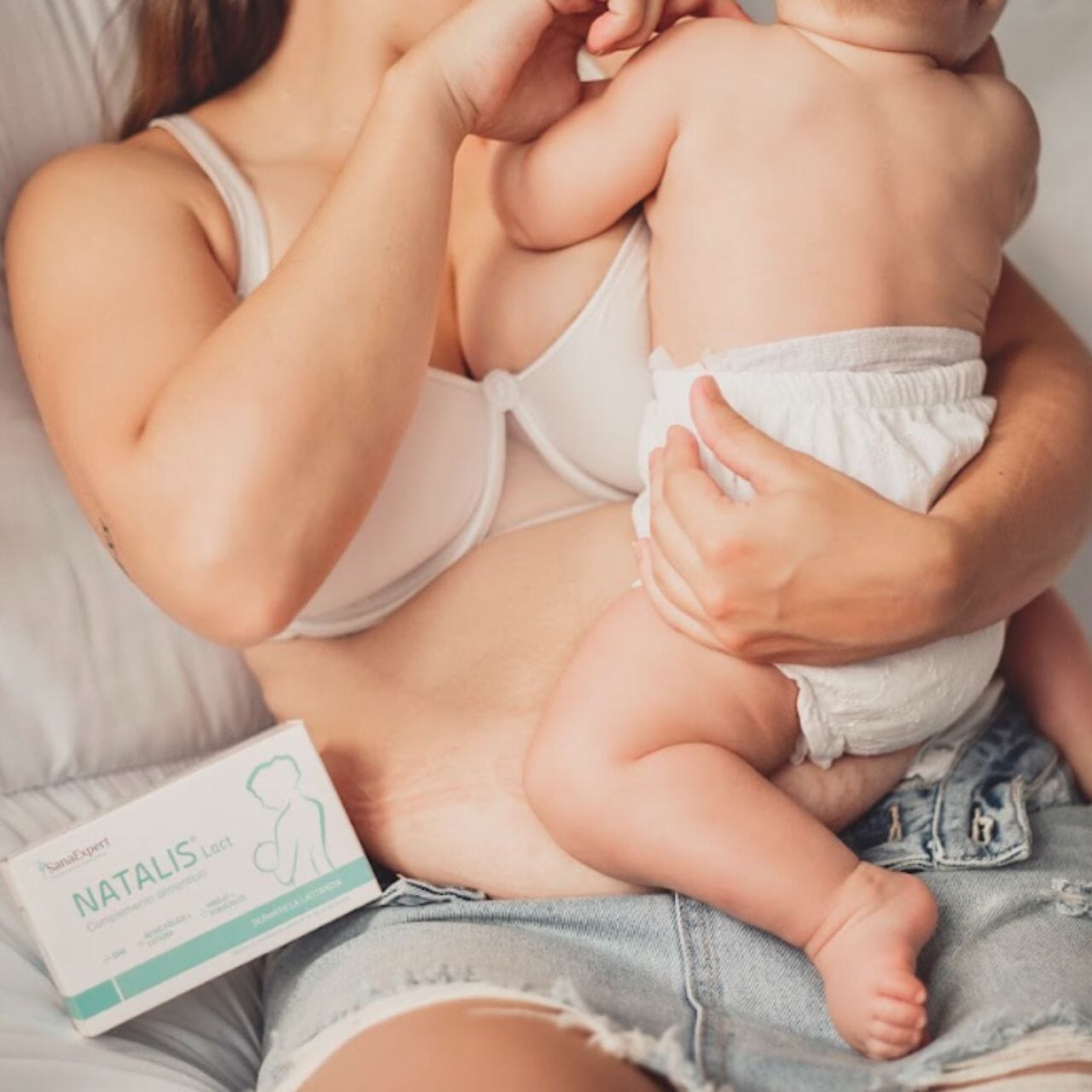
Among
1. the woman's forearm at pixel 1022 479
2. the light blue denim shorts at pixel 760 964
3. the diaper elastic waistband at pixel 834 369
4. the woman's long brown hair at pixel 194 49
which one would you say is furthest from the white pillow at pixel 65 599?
the woman's forearm at pixel 1022 479

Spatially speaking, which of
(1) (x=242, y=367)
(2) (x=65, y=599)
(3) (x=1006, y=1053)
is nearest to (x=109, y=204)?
(1) (x=242, y=367)

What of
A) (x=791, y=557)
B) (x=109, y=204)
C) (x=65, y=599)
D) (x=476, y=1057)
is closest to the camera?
(x=476, y=1057)

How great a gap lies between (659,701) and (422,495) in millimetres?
249

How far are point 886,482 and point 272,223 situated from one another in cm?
48

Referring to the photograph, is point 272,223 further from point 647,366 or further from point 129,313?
point 647,366

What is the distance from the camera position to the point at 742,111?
Result: 938 millimetres

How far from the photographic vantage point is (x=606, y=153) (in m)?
0.95

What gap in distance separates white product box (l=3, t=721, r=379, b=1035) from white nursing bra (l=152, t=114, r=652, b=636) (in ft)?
0.48

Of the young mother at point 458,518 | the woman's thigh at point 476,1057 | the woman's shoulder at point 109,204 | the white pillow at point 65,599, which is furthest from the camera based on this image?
the white pillow at point 65,599

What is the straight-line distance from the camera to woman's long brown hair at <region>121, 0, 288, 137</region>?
1124 mm

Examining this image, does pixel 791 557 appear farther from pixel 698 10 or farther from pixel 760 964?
pixel 698 10

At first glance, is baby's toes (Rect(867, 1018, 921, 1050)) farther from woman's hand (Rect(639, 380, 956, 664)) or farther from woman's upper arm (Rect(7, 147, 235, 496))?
woman's upper arm (Rect(7, 147, 235, 496))

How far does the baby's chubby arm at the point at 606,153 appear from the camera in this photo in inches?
37.2

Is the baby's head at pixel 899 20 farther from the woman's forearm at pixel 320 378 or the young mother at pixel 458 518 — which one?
the woman's forearm at pixel 320 378
